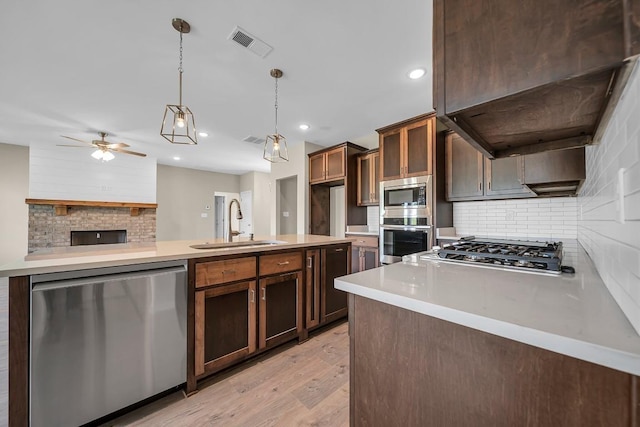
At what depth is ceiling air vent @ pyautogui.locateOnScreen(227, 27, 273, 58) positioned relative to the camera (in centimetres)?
204

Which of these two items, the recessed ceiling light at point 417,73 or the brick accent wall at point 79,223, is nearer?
the recessed ceiling light at point 417,73

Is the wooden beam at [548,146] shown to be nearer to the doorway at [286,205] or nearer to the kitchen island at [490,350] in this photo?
the kitchen island at [490,350]

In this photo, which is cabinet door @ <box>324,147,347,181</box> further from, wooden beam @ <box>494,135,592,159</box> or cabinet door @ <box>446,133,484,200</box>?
wooden beam @ <box>494,135,592,159</box>

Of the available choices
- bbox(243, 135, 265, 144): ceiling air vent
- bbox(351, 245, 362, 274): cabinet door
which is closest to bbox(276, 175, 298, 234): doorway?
bbox(243, 135, 265, 144): ceiling air vent

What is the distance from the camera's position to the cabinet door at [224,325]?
1.66 meters

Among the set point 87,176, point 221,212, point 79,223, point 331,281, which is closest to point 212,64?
point 331,281

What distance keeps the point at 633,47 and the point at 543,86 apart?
132 mm

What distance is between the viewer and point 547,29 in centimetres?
54

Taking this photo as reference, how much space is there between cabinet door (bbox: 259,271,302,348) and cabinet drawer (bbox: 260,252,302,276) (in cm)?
5

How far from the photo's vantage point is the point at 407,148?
11.0 feet

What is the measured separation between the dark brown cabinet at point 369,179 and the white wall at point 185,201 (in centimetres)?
513

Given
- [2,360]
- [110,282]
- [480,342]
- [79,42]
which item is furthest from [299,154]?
[480,342]

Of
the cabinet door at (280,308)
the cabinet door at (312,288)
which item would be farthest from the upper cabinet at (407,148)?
the cabinet door at (280,308)

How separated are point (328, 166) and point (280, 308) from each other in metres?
2.90
